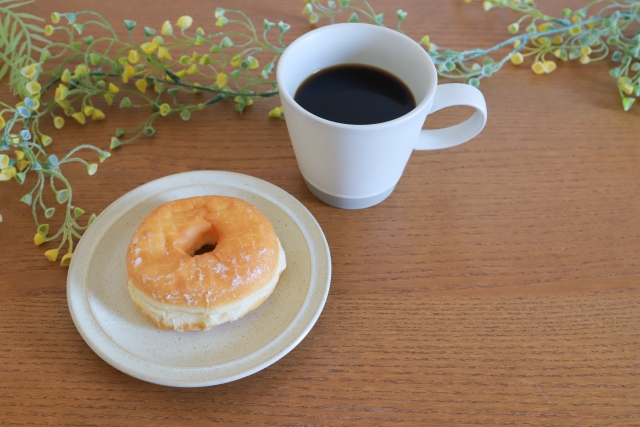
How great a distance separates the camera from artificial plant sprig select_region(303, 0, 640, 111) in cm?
93

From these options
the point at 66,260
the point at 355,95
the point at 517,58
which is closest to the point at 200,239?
the point at 66,260

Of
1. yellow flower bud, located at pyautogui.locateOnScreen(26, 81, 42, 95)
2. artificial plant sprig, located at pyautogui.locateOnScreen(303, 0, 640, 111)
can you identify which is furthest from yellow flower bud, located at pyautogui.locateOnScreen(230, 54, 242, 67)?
yellow flower bud, located at pyautogui.locateOnScreen(26, 81, 42, 95)

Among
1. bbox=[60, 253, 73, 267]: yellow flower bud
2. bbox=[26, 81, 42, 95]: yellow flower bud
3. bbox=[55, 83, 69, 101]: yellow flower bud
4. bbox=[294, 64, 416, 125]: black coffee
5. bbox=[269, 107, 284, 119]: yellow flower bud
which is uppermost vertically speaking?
bbox=[294, 64, 416, 125]: black coffee

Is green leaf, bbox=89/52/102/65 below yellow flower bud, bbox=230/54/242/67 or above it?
below

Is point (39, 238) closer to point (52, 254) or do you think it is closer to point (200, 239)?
point (52, 254)

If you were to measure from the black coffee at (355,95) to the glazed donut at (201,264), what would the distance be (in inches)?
7.3

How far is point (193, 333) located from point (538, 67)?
81 centimetres

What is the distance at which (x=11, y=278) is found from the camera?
70 cm

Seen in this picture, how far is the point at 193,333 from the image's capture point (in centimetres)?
62

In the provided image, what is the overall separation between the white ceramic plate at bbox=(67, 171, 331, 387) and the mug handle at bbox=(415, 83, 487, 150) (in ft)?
0.73

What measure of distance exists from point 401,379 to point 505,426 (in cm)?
13

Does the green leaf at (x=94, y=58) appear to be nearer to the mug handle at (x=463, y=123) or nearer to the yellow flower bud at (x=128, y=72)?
the yellow flower bud at (x=128, y=72)

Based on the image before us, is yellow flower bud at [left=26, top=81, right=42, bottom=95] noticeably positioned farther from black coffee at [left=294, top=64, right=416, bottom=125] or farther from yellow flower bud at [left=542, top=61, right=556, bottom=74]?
yellow flower bud at [left=542, top=61, right=556, bottom=74]

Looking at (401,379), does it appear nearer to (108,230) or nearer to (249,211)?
(249,211)
